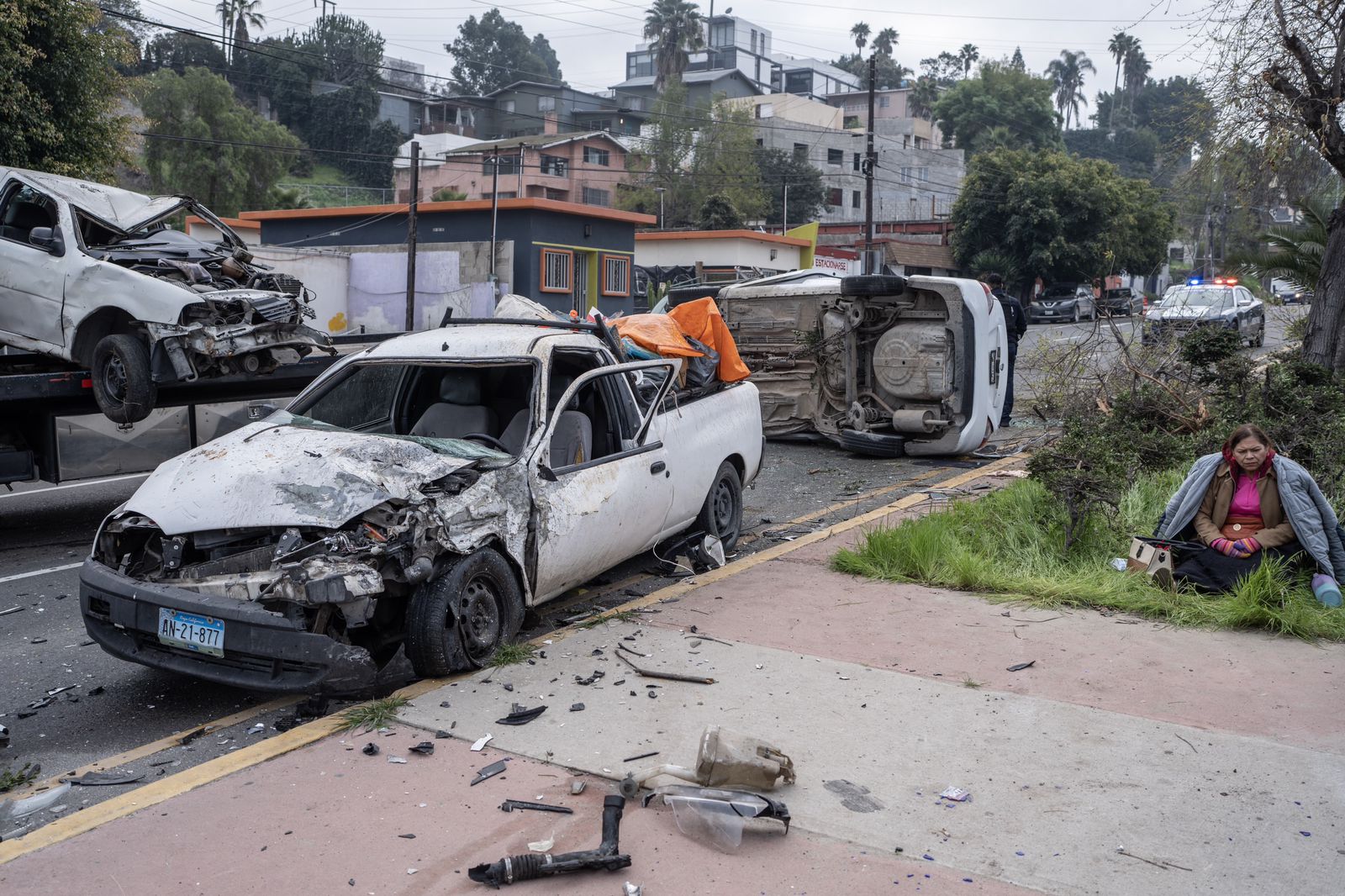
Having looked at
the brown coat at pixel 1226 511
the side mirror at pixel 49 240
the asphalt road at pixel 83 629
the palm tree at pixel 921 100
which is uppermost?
the palm tree at pixel 921 100

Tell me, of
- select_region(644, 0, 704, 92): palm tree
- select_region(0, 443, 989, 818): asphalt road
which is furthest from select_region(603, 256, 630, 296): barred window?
select_region(644, 0, 704, 92): palm tree

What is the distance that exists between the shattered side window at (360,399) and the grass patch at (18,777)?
253 cm

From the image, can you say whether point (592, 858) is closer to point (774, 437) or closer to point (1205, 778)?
point (1205, 778)

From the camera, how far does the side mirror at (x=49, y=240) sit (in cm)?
965

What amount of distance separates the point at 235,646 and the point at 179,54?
242 feet

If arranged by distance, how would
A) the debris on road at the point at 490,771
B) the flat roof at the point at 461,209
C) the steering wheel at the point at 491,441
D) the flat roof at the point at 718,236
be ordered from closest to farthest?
the debris on road at the point at 490,771, the steering wheel at the point at 491,441, the flat roof at the point at 461,209, the flat roof at the point at 718,236

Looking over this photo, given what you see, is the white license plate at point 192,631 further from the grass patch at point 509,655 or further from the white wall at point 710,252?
the white wall at point 710,252

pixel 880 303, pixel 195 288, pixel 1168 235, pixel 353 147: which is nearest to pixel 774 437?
pixel 880 303

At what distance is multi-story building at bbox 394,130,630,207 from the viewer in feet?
193

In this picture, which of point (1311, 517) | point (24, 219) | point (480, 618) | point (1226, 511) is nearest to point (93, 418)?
point (24, 219)

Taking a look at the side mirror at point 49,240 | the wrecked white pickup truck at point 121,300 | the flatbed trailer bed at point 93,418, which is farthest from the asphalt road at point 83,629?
the side mirror at point 49,240

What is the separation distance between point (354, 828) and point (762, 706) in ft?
6.16

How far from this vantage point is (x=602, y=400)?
704 centimetres

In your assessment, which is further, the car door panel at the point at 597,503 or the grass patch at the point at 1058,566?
the grass patch at the point at 1058,566
